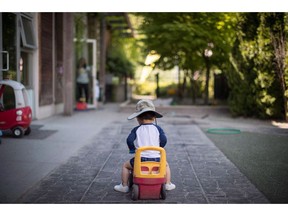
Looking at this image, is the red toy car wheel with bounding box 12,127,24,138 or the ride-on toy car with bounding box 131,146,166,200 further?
the red toy car wheel with bounding box 12,127,24,138

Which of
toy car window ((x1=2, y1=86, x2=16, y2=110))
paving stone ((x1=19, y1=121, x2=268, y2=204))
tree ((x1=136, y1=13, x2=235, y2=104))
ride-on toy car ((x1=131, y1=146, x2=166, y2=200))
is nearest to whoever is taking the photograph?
ride-on toy car ((x1=131, y1=146, x2=166, y2=200))

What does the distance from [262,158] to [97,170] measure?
200 centimetres

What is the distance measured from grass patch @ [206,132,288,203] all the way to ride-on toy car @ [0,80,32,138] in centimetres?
Result: 288

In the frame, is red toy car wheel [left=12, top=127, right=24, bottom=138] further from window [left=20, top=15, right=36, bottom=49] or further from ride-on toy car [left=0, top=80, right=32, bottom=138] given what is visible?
window [left=20, top=15, right=36, bottom=49]

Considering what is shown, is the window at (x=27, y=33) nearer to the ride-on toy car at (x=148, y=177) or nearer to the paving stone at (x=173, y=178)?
the paving stone at (x=173, y=178)

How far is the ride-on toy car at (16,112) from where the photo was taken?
6.47 meters

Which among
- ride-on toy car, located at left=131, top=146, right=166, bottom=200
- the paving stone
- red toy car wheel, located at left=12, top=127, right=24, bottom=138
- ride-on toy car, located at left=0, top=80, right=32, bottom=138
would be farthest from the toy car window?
ride-on toy car, located at left=131, top=146, right=166, bottom=200

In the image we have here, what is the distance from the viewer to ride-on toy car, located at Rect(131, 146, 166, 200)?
3811 millimetres

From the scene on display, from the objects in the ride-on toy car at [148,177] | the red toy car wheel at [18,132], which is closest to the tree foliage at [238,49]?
the ride-on toy car at [148,177]

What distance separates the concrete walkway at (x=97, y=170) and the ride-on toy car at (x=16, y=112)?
0.22 metres
